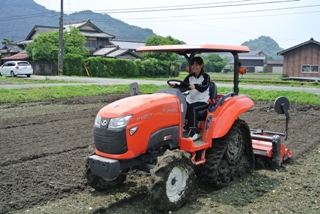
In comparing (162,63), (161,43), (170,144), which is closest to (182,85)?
(170,144)

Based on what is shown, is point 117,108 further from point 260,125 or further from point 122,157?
point 260,125

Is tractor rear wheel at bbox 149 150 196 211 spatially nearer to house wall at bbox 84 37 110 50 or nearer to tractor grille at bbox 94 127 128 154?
tractor grille at bbox 94 127 128 154

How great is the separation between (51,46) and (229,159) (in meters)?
35.5

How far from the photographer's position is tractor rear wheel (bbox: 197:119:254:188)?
513 cm

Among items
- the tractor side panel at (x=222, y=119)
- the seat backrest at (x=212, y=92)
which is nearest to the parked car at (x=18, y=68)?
the seat backrest at (x=212, y=92)

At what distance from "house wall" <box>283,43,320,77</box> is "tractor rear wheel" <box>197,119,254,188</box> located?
36981 mm

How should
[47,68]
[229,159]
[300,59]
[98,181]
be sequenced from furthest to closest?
1. [300,59]
2. [47,68]
3. [229,159]
4. [98,181]

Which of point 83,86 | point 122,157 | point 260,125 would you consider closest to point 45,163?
point 122,157

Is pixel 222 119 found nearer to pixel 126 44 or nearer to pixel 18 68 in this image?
pixel 18 68

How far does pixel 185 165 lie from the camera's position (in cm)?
458

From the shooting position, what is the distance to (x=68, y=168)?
6.20 m

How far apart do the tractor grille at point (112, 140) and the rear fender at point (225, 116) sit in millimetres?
1408

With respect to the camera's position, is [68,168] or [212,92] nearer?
[212,92]

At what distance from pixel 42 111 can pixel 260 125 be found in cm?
734
